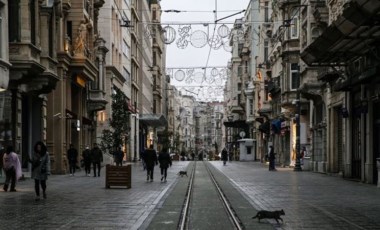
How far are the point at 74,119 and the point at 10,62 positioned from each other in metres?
15.0

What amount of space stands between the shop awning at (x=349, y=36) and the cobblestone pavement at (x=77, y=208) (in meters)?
7.86

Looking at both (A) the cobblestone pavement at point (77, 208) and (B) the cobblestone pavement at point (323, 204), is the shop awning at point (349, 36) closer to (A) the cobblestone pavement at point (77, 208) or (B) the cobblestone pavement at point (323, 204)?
(B) the cobblestone pavement at point (323, 204)

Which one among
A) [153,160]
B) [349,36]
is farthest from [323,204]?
[153,160]

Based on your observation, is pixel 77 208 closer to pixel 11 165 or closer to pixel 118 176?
pixel 11 165

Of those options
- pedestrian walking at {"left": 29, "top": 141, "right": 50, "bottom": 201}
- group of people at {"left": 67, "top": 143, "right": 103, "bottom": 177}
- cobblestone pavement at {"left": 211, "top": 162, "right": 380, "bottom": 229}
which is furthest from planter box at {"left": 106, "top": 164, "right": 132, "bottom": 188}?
group of people at {"left": 67, "top": 143, "right": 103, "bottom": 177}

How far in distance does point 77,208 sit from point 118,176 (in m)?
9.03

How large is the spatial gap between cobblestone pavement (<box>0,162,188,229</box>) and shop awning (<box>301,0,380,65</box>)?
7859mm

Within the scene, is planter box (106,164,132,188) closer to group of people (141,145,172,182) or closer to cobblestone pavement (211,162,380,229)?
cobblestone pavement (211,162,380,229)

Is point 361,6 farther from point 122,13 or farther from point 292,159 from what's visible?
point 122,13

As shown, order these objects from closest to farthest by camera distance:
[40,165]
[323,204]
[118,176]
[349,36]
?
[323,204], [40,165], [349,36], [118,176]

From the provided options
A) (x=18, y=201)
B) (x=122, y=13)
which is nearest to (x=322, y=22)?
(x=18, y=201)

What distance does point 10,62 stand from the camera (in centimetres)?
2981

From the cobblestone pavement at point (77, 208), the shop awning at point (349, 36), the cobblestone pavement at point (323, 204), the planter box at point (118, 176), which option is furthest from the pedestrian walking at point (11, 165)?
the shop awning at point (349, 36)

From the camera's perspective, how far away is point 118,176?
2686cm
